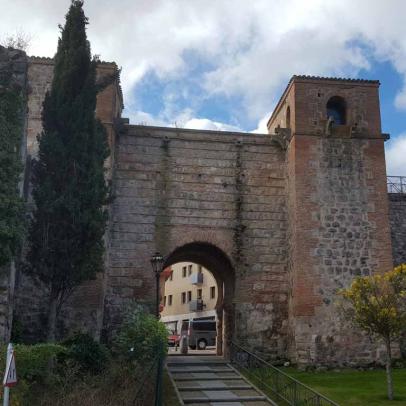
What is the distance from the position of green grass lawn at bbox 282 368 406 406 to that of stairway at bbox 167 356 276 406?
5.11 ft

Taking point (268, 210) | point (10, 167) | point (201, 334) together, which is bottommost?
point (201, 334)

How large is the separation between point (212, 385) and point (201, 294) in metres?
31.3

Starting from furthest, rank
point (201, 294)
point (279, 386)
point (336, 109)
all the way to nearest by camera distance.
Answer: point (201, 294), point (336, 109), point (279, 386)

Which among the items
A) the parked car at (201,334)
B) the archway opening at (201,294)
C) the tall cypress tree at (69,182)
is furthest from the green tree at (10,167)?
the parked car at (201,334)

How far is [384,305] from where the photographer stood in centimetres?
1175

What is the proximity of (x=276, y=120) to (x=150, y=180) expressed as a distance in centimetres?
586

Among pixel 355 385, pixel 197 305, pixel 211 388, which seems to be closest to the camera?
pixel 211 388

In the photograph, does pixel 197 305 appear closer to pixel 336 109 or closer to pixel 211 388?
pixel 336 109

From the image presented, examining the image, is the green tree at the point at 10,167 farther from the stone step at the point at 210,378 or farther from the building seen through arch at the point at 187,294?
the building seen through arch at the point at 187,294

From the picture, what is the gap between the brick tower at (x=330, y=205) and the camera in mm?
15703

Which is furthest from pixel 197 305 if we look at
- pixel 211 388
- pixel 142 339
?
pixel 211 388

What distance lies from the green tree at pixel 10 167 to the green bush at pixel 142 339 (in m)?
3.99

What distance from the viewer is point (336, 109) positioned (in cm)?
1825

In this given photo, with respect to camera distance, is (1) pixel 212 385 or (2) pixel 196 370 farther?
(2) pixel 196 370
